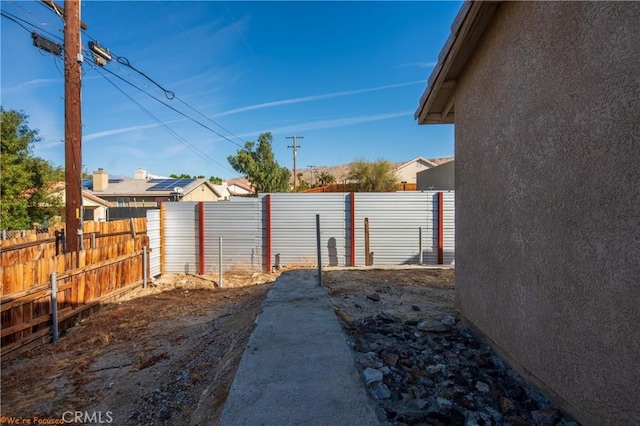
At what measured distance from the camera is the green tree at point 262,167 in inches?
1264

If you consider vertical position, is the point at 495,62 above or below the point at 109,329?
above

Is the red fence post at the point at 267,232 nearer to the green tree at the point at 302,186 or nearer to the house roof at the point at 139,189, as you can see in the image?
the house roof at the point at 139,189

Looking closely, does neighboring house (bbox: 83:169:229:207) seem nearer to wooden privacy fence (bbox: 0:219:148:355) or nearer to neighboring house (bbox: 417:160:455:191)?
wooden privacy fence (bbox: 0:219:148:355)

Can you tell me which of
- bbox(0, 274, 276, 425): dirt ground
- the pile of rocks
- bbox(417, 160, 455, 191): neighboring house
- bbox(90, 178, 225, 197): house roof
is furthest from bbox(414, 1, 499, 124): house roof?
bbox(90, 178, 225, 197): house roof

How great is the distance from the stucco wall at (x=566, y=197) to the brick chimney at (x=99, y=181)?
27.6 meters

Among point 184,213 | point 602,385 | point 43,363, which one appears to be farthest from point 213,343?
point 184,213

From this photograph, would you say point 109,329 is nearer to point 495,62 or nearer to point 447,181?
point 495,62

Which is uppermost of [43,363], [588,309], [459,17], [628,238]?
[459,17]

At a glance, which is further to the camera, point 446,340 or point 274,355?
point 446,340

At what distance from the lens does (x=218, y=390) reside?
2.71 metres

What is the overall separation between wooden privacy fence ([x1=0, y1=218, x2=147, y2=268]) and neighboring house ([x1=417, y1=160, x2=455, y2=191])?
1489 centimetres

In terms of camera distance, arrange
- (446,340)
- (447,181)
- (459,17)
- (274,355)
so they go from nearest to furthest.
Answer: (274,355) → (459,17) → (446,340) → (447,181)

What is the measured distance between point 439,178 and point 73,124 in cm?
1841

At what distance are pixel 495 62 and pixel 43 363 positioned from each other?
6616 mm
